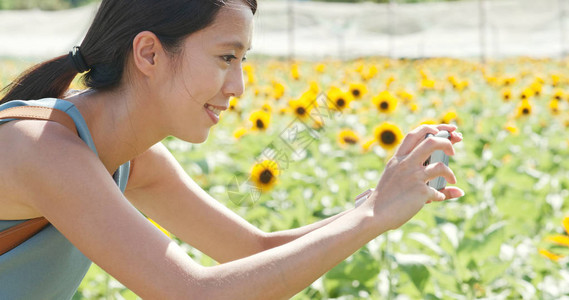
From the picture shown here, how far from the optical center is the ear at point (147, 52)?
132 centimetres

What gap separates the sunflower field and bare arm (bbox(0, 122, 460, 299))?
0.72m

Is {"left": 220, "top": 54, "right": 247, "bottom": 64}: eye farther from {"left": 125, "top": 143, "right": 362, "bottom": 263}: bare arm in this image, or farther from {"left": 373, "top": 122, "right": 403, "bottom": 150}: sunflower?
{"left": 373, "top": 122, "right": 403, "bottom": 150}: sunflower

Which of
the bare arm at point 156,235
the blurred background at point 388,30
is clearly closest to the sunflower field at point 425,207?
the bare arm at point 156,235

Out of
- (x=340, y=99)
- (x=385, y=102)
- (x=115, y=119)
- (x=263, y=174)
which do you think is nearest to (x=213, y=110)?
(x=115, y=119)

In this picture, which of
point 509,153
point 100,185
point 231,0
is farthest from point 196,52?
point 509,153

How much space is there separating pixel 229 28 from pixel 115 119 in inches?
10.7

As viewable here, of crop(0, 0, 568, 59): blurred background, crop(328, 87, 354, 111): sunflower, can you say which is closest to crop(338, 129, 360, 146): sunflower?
crop(328, 87, 354, 111): sunflower

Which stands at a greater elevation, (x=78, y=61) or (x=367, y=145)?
(x=78, y=61)

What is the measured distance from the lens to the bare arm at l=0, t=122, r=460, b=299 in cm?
119

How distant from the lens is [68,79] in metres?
1.45

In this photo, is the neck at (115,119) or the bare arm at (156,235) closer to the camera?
the bare arm at (156,235)

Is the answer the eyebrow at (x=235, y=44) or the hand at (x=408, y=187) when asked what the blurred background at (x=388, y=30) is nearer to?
the eyebrow at (x=235, y=44)

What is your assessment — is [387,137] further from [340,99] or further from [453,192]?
[453,192]

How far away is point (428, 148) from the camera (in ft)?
3.95
